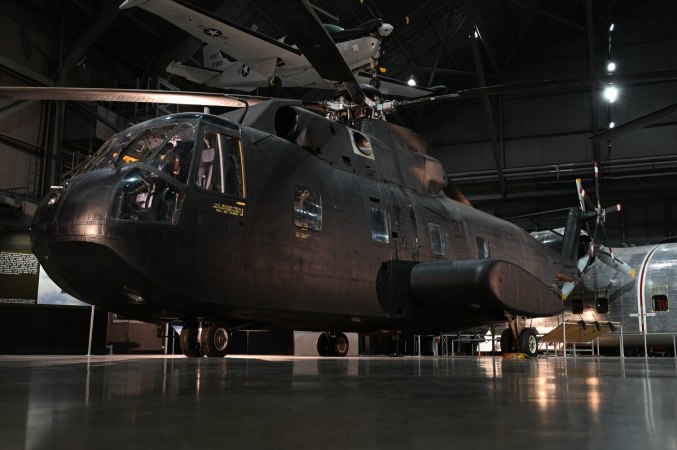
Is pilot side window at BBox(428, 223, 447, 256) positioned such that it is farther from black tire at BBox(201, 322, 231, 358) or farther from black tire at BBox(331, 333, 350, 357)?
black tire at BBox(201, 322, 231, 358)

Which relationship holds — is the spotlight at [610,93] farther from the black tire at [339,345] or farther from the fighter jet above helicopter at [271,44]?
the black tire at [339,345]

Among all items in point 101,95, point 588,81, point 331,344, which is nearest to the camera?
point 101,95

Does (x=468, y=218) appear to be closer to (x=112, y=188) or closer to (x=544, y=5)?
(x=112, y=188)

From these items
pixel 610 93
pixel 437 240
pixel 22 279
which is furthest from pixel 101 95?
pixel 610 93

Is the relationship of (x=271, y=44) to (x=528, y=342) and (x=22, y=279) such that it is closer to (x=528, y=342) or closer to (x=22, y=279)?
(x=22, y=279)

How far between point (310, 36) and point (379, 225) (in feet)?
14.9

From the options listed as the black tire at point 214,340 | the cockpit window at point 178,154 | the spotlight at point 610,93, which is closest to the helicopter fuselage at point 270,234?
the cockpit window at point 178,154

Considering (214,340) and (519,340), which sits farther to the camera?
(519,340)

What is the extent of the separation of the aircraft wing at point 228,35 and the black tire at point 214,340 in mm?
9389

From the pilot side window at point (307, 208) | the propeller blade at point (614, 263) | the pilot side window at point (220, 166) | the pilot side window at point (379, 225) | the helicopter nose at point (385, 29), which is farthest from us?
the propeller blade at point (614, 263)

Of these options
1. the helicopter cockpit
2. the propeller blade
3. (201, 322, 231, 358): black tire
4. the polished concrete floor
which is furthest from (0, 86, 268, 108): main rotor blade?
the propeller blade

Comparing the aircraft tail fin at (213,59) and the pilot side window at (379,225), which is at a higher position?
the aircraft tail fin at (213,59)

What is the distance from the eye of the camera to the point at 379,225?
1077cm

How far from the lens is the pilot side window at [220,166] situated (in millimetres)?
8180
